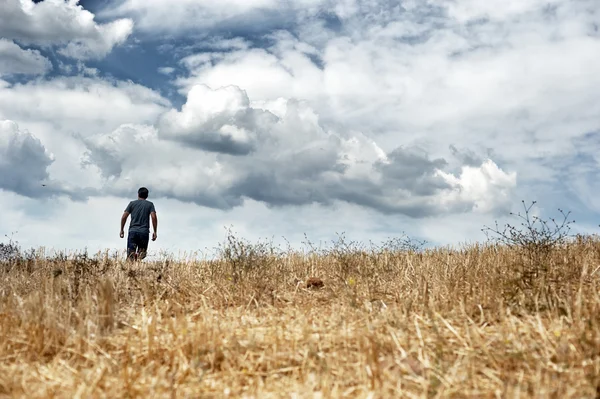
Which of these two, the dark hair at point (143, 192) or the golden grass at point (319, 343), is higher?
the dark hair at point (143, 192)

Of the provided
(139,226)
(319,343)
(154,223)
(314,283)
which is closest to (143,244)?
(139,226)

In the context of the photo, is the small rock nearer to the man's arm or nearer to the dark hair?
the man's arm

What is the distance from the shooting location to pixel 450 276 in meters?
7.19

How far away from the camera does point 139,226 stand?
13.9m

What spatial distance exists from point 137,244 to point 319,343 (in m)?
10.1

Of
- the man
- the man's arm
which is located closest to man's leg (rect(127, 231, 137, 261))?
the man

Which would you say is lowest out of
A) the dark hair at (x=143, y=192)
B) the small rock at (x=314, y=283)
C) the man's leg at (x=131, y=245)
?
the small rock at (x=314, y=283)

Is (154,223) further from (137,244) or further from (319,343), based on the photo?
(319,343)

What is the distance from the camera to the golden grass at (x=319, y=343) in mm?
4121

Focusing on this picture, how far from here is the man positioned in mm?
13875

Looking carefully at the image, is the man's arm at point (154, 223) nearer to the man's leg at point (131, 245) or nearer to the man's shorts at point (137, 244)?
the man's shorts at point (137, 244)

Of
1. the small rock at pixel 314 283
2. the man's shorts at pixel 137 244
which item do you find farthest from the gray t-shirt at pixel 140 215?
the small rock at pixel 314 283

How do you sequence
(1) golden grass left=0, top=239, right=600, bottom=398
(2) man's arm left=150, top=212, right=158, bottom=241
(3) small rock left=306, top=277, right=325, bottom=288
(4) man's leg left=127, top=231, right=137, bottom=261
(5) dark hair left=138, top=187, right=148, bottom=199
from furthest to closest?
1. (5) dark hair left=138, top=187, right=148, bottom=199
2. (2) man's arm left=150, top=212, right=158, bottom=241
3. (4) man's leg left=127, top=231, right=137, bottom=261
4. (3) small rock left=306, top=277, right=325, bottom=288
5. (1) golden grass left=0, top=239, right=600, bottom=398

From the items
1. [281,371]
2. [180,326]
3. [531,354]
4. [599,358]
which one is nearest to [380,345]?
[281,371]
